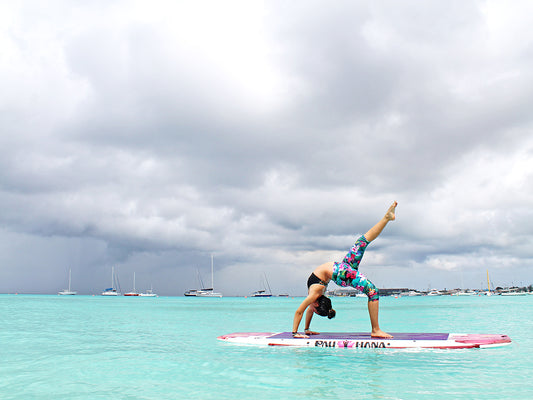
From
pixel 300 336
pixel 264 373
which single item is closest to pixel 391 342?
pixel 300 336

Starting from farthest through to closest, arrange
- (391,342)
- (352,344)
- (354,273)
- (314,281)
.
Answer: (314,281)
(354,273)
(352,344)
(391,342)

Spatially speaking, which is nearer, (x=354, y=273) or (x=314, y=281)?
(x=354, y=273)

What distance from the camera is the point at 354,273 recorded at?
14250mm

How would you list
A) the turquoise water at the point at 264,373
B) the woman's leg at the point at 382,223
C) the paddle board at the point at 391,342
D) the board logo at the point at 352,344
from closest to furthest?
the turquoise water at the point at 264,373 → the paddle board at the point at 391,342 → the board logo at the point at 352,344 → the woman's leg at the point at 382,223

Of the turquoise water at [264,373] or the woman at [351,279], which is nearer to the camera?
the turquoise water at [264,373]

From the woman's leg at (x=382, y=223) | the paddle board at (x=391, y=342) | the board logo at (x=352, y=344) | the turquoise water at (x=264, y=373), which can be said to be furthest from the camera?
the woman's leg at (x=382, y=223)

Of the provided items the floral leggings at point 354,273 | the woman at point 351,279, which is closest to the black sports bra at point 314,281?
the woman at point 351,279

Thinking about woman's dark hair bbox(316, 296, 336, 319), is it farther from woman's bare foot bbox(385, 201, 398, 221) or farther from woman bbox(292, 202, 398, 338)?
woman's bare foot bbox(385, 201, 398, 221)

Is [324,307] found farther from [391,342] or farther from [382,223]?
[382,223]

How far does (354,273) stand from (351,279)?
22cm

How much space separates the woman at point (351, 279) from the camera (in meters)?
14.1

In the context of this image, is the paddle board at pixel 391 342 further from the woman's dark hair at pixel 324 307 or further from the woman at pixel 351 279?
the woman's dark hair at pixel 324 307

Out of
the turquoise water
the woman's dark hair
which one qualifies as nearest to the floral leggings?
the woman's dark hair

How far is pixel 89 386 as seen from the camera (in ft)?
32.9
